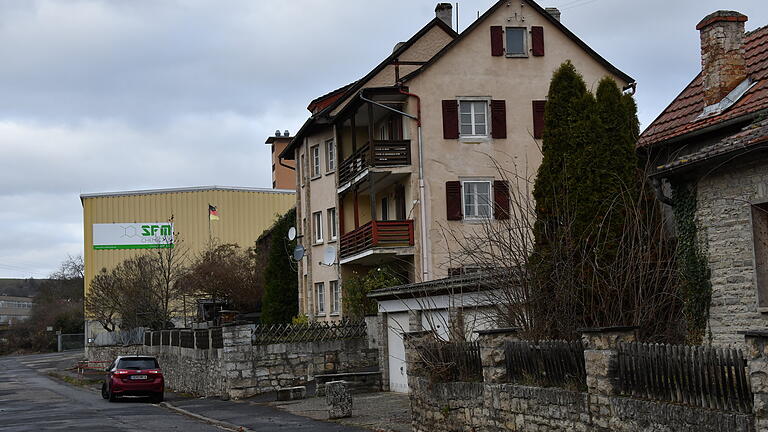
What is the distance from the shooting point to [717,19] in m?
18.3

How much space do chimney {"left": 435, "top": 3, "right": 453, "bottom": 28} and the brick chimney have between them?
2378 centimetres

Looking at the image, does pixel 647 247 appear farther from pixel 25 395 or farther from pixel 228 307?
pixel 228 307

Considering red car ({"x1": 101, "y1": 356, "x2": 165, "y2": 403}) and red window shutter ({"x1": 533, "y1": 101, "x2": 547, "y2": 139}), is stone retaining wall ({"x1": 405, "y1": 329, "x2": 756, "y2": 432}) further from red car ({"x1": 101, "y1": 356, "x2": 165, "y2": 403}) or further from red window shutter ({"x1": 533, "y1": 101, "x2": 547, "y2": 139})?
red window shutter ({"x1": 533, "y1": 101, "x2": 547, "y2": 139})

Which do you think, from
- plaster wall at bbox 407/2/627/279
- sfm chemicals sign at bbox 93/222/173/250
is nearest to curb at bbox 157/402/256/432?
plaster wall at bbox 407/2/627/279

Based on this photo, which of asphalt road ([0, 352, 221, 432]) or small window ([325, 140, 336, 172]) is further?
small window ([325, 140, 336, 172])

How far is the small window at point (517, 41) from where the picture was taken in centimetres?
3509

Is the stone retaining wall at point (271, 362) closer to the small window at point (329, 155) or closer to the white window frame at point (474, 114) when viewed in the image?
the white window frame at point (474, 114)

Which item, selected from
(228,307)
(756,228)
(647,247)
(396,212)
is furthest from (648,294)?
(228,307)

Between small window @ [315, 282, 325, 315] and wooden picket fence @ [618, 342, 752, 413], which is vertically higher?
small window @ [315, 282, 325, 315]

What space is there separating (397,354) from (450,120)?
10.5 meters

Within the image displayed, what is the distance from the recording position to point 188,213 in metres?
69.8

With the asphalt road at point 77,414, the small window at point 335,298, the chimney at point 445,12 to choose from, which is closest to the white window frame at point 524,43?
the chimney at point 445,12

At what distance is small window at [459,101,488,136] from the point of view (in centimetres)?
3500

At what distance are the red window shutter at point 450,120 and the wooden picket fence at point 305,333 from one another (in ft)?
26.1
